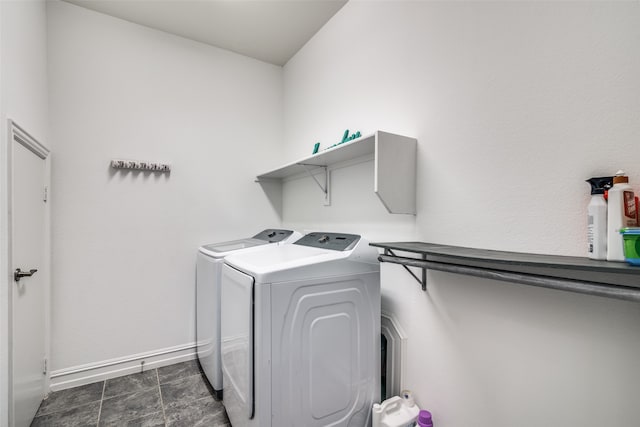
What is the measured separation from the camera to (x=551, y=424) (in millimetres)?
1087

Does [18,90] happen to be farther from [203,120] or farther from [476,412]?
[476,412]

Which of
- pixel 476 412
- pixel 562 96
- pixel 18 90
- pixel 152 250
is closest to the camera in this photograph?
pixel 562 96

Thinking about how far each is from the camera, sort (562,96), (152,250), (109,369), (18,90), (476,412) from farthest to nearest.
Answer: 1. (152,250)
2. (109,369)
3. (18,90)
4. (476,412)
5. (562,96)

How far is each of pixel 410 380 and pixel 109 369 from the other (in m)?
2.42

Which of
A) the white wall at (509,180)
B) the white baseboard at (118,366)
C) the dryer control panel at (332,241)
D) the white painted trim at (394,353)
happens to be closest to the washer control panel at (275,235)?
the dryer control panel at (332,241)

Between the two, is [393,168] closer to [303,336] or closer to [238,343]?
[303,336]

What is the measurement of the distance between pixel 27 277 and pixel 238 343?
4.65 feet

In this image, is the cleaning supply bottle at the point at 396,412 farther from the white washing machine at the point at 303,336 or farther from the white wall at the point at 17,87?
the white wall at the point at 17,87

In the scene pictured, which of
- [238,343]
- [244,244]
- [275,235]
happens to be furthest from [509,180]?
[244,244]

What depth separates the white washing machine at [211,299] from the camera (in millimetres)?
2021

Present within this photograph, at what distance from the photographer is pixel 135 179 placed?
2498mm

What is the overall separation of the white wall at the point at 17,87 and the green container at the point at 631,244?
2.57m

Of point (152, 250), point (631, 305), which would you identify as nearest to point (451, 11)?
point (631, 305)

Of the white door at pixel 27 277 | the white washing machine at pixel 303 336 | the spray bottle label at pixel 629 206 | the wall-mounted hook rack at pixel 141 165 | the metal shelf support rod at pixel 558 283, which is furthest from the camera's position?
the wall-mounted hook rack at pixel 141 165
